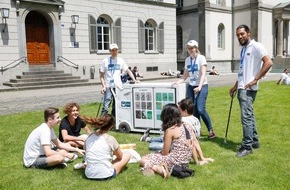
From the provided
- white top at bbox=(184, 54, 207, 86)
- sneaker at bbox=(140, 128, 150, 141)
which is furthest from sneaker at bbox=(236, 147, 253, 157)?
sneaker at bbox=(140, 128, 150, 141)

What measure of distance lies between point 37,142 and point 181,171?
2.18 meters

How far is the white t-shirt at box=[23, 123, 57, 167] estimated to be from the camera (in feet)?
15.8

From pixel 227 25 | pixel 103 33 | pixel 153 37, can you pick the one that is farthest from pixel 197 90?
pixel 227 25

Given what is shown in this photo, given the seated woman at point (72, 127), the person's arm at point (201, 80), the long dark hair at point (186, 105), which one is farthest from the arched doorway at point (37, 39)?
the long dark hair at point (186, 105)

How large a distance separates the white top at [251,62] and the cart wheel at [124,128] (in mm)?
2919

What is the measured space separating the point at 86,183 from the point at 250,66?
3.11 meters

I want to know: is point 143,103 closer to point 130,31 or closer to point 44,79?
point 44,79

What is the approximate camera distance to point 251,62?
527 centimetres

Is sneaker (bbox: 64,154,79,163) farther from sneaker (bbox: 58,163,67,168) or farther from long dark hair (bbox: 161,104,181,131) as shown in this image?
long dark hair (bbox: 161,104,181,131)

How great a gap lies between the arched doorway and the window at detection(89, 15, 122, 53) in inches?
126

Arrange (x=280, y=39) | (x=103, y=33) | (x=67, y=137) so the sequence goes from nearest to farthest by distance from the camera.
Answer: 1. (x=67, y=137)
2. (x=103, y=33)
3. (x=280, y=39)

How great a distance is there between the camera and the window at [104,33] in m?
22.8

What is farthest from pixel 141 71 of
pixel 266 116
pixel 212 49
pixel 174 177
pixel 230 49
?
pixel 174 177

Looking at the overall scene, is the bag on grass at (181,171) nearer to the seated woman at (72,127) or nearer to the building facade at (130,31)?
the seated woman at (72,127)
